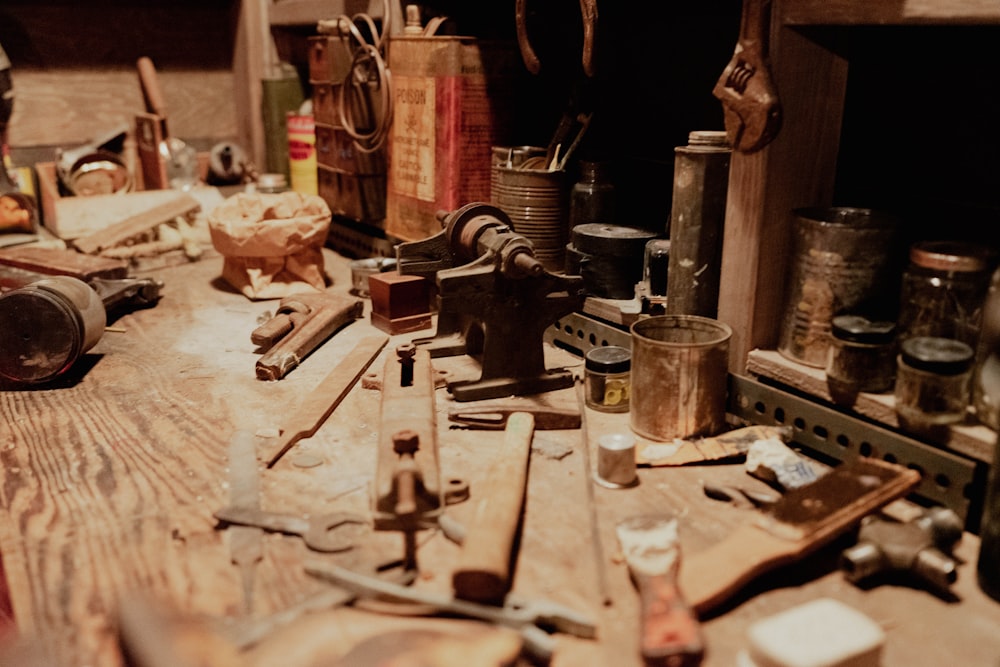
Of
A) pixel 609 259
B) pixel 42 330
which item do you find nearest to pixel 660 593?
pixel 609 259

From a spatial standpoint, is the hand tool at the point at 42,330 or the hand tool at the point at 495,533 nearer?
the hand tool at the point at 495,533

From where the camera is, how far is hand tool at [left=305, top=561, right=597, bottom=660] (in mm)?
1171

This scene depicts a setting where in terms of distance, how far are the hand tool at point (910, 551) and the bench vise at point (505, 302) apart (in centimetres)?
85

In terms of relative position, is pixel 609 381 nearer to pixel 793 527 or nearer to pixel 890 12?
pixel 793 527

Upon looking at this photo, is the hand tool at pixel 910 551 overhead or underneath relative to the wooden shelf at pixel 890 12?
underneath

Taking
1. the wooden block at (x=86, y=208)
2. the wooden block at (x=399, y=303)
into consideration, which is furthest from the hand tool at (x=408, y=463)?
the wooden block at (x=86, y=208)

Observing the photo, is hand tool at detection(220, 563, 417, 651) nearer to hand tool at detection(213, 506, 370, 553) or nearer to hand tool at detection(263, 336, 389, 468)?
hand tool at detection(213, 506, 370, 553)

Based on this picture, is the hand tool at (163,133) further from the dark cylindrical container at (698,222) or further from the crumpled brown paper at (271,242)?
the dark cylindrical container at (698,222)

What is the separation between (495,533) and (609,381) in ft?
2.33

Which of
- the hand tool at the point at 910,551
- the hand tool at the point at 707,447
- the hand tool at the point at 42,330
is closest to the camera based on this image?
the hand tool at the point at 910,551

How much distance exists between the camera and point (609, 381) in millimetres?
1919

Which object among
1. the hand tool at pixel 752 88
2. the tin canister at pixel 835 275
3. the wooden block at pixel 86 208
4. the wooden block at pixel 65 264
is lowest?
the wooden block at pixel 65 264

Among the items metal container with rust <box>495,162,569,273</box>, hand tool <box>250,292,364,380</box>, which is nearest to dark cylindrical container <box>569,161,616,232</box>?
metal container with rust <box>495,162,569,273</box>

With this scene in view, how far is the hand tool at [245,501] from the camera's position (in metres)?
1.32
